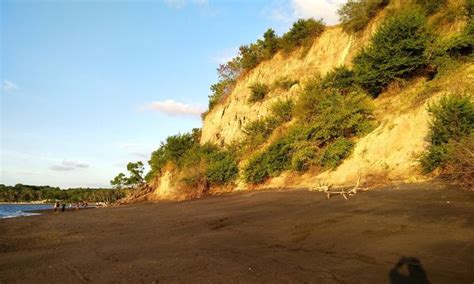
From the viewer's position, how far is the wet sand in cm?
667

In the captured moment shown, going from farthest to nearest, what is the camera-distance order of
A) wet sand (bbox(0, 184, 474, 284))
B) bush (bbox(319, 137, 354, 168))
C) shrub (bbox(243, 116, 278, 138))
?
shrub (bbox(243, 116, 278, 138))
bush (bbox(319, 137, 354, 168))
wet sand (bbox(0, 184, 474, 284))

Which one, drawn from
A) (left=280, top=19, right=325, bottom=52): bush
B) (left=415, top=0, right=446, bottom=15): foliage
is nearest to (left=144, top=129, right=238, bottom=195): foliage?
(left=280, top=19, right=325, bottom=52): bush

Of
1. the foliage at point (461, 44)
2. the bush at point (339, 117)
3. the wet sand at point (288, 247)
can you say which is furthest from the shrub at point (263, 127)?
the wet sand at point (288, 247)

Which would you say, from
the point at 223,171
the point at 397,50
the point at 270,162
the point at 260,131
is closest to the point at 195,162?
the point at 223,171

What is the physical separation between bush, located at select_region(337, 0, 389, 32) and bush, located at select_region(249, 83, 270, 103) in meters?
8.72

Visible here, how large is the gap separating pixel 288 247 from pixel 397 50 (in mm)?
16017

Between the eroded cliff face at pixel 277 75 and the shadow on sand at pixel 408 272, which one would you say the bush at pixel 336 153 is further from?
the shadow on sand at pixel 408 272

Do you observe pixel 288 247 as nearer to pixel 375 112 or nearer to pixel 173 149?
pixel 375 112

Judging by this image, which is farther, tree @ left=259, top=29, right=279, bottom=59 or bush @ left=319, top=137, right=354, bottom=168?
tree @ left=259, top=29, right=279, bottom=59

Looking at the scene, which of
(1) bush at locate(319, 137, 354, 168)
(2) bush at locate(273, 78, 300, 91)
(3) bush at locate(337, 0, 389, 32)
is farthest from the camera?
(2) bush at locate(273, 78, 300, 91)

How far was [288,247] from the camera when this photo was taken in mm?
8852

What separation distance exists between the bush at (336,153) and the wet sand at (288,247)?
5.50 metres

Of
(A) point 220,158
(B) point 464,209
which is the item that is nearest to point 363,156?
(B) point 464,209

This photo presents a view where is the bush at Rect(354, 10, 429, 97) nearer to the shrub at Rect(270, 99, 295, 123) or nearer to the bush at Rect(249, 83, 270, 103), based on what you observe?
the shrub at Rect(270, 99, 295, 123)
